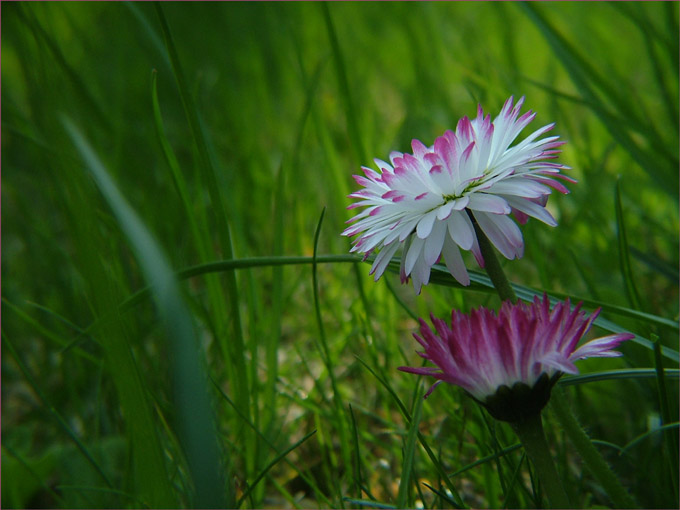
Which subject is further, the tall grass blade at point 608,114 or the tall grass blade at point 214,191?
the tall grass blade at point 608,114

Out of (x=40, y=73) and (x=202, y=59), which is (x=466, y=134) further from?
(x=202, y=59)

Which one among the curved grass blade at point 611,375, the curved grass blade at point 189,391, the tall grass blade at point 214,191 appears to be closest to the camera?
the curved grass blade at point 189,391

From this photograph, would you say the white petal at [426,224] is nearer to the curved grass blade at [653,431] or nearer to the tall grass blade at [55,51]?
the curved grass blade at [653,431]

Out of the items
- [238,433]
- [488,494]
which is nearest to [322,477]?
[238,433]

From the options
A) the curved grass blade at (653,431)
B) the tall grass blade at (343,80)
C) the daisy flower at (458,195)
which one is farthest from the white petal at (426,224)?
the tall grass blade at (343,80)

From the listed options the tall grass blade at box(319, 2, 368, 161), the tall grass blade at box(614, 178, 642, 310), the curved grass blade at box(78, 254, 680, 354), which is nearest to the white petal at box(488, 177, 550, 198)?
the curved grass blade at box(78, 254, 680, 354)

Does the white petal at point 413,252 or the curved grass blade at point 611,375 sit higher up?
the white petal at point 413,252

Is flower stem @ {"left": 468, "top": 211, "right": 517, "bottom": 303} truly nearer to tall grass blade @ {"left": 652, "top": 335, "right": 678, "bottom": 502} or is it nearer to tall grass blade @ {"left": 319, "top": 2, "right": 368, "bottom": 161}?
tall grass blade @ {"left": 652, "top": 335, "right": 678, "bottom": 502}
